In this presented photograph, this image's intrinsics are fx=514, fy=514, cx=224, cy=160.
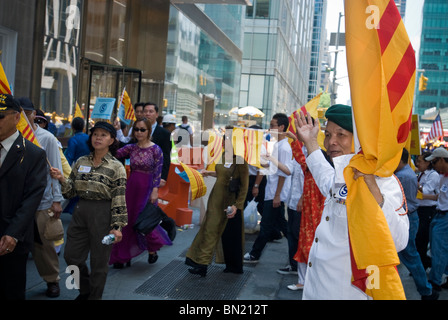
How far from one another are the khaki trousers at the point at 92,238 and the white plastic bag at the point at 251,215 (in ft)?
15.9

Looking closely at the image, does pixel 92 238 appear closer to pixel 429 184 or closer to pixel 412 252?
pixel 412 252

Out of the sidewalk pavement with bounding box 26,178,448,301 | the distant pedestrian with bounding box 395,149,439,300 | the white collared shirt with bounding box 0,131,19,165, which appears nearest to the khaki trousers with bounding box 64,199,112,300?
the sidewalk pavement with bounding box 26,178,448,301

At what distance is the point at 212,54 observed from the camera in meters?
26.2

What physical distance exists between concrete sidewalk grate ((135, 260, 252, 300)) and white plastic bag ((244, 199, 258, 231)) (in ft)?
7.89

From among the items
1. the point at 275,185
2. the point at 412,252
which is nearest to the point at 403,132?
the point at 412,252

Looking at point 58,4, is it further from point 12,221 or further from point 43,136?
point 12,221

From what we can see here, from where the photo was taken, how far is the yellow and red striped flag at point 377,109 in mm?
2430

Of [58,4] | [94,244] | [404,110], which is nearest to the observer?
[404,110]

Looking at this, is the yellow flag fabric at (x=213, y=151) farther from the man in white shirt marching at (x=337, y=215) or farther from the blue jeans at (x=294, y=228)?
the man in white shirt marching at (x=337, y=215)

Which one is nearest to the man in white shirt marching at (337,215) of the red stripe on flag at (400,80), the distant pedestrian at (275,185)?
the red stripe on flag at (400,80)

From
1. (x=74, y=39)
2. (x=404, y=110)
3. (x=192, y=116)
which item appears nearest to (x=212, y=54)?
(x=192, y=116)

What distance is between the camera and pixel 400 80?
2.43m

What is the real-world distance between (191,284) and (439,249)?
→ 3.24 meters

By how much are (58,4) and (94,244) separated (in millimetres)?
8294
